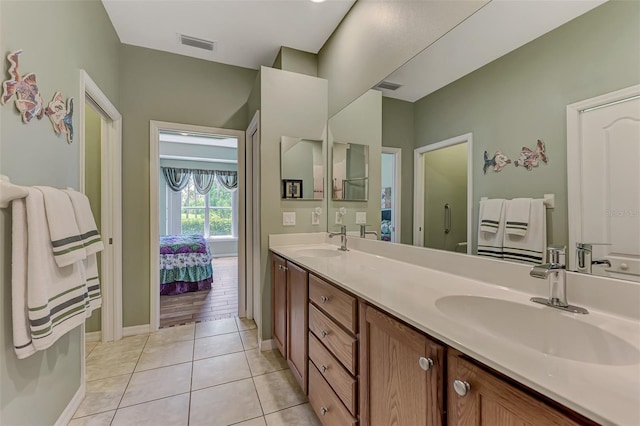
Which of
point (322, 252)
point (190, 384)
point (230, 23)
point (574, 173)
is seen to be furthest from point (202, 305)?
point (574, 173)

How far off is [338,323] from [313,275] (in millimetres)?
341

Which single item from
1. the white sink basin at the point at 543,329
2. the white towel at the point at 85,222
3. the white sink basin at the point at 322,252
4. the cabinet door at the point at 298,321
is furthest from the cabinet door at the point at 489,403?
the white towel at the point at 85,222

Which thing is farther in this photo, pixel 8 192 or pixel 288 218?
pixel 288 218

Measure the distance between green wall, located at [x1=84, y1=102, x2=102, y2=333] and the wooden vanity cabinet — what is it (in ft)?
5.57

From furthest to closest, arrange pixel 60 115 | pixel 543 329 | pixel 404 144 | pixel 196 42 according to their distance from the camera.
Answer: pixel 196 42 < pixel 404 144 < pixel 60 115 < pixel 543 329

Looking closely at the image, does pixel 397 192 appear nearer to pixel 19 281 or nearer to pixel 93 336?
pixel 19 281

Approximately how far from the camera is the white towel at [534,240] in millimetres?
1001

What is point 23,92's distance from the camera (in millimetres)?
1195

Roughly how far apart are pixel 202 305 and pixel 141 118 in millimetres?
2297

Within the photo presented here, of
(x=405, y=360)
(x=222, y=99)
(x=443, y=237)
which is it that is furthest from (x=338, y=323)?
(x=222, y=99)

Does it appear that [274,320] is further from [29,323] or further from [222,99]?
[222,99]

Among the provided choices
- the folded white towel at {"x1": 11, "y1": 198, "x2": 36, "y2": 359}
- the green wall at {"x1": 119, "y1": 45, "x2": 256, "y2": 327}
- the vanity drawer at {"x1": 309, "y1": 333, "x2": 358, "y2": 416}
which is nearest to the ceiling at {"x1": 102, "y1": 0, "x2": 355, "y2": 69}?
the green wall at {"x1": 119, "y1": 45, "x2": 256, "y2": 327}

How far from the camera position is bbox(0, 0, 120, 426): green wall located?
112cm

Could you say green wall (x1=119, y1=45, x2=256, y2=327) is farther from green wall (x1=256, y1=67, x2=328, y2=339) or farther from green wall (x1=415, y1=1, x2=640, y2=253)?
green wall (x1=415, y1=1, x2=640, y2=253)
